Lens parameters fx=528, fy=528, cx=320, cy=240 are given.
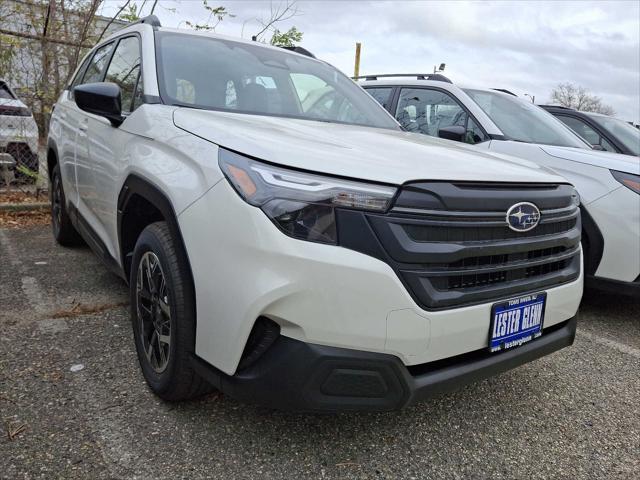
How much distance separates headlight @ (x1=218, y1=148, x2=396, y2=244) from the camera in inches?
65.7

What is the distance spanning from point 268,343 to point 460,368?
70cm

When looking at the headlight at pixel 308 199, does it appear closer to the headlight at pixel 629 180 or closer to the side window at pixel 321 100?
the side window at pixel 321 100

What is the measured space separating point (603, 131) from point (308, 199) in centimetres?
591

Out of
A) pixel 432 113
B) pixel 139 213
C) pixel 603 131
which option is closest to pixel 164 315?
pixel 139 213

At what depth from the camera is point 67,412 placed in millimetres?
2189

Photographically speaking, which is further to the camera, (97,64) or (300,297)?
→ (97,64)

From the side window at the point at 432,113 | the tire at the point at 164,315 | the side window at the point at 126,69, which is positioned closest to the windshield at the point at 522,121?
the side window at the point at 432,113

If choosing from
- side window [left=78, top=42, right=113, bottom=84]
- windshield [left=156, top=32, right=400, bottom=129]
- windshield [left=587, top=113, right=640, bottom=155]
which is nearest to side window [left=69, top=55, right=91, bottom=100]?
side window [left=78, top=42, right=113, bottom=84]

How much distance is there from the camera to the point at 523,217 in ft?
6.50

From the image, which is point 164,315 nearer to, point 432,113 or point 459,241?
point 459,241

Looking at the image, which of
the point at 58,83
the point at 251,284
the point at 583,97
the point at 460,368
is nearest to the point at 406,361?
the point at 460,368

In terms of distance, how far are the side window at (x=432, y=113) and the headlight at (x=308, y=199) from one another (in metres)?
3.01

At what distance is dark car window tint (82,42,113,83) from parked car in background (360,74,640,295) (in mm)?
2418

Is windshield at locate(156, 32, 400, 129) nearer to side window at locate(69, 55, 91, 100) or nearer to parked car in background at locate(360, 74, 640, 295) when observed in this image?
parked car in background at locate(360, 74, 640, 295)
